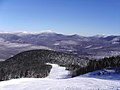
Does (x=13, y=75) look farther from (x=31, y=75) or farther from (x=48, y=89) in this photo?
(x=48, y=89)

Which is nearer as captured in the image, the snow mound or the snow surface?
the snow surface

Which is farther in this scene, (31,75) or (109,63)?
(31,75)

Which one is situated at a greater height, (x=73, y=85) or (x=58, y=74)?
(x=73, y=85)

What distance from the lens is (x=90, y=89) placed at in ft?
168

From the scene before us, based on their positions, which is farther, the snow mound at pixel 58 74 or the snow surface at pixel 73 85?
the snow mound at pixel 58 74

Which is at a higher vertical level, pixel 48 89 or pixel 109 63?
pixel 109 63

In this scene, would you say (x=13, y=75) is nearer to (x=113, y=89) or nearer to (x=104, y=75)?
(x=104, y=75)

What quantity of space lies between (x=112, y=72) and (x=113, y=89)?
31106 millimetres

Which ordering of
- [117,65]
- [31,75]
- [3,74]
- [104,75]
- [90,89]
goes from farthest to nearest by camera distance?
[3,74] → [31,75] → [117,65] → [104,75] → [90,89]

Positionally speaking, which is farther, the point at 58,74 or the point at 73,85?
the point at 58,74

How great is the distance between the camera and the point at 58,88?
56.3 m

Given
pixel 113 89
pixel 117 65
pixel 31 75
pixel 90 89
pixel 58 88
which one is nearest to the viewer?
pixel 113 89

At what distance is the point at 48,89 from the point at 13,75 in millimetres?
93210

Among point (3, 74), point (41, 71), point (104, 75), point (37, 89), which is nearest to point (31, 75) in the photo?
point (41, 71)
